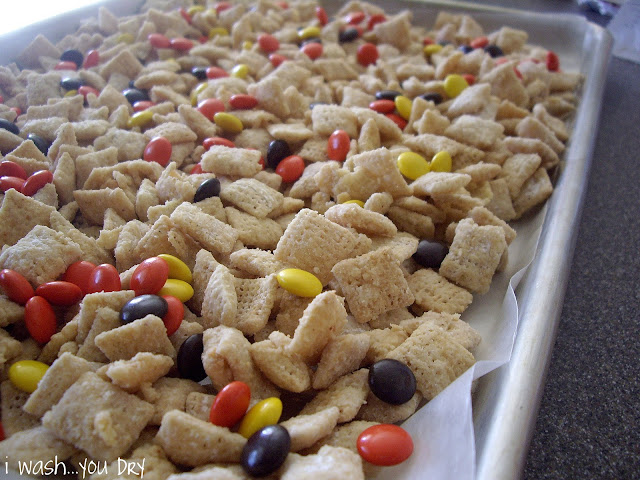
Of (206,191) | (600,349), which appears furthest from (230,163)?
(600,349)

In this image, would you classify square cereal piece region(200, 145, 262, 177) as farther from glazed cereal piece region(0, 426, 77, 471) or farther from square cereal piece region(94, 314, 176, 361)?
glazed cereal piece region(0, 426, 77, 471)

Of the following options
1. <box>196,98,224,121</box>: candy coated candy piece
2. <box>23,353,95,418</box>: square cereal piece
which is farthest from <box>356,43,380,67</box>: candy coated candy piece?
<box>23,353,95,418</box>: square cereal piece

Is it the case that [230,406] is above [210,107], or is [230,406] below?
below

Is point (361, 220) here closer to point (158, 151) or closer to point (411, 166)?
point (411, 166)

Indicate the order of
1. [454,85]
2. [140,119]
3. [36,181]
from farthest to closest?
[454,85]
[140,119]
[36,181]

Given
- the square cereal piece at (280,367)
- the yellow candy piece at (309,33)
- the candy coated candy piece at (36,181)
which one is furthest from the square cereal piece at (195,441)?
the yellow candy piece at (309,33)

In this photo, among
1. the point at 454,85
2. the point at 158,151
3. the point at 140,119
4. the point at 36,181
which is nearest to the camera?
the point at 36,181

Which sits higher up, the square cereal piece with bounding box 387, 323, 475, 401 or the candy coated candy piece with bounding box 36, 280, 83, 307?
the candy coated candy piece with bounding box 36, 280, 83, 307
